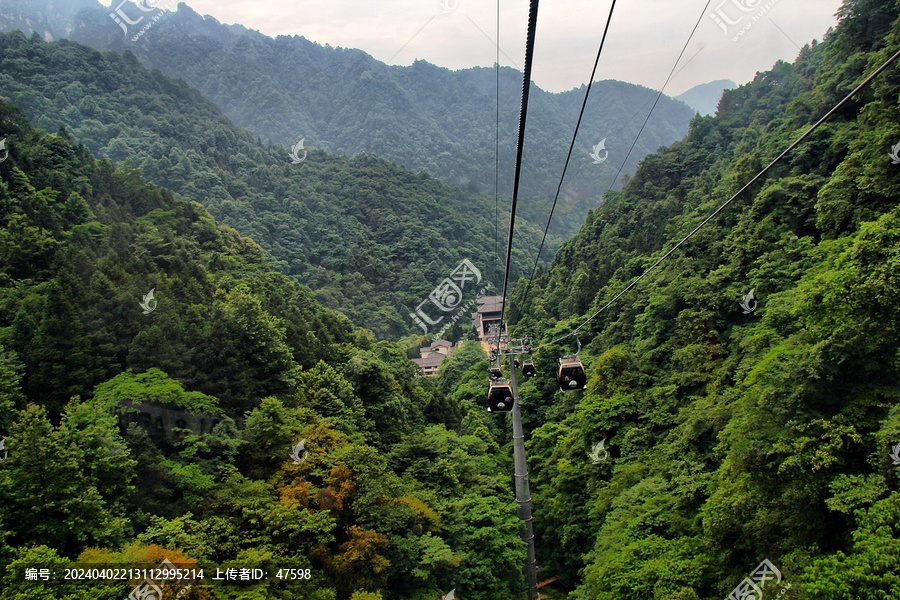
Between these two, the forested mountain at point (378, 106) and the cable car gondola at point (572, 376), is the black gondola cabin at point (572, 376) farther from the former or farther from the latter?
the forested mountain at point (378, 106)

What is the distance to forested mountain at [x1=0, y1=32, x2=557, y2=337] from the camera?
59.5 m

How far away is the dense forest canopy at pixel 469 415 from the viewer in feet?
33.1

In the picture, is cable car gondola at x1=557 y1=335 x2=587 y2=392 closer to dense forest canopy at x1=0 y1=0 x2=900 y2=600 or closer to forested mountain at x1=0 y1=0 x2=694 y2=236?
dense forest canopy at x1=0 y1=0 x2=900 y2=600

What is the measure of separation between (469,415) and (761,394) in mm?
19497

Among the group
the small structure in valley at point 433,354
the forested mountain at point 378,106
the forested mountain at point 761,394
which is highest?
the forested mountain at point 378,106

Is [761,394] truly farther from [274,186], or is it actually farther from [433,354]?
[274,186]

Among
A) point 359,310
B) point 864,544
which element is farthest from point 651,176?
point 864,544

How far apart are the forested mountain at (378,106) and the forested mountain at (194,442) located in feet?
302

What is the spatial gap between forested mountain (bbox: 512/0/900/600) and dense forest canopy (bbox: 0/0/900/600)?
0.25ft

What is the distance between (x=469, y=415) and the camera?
2977cm

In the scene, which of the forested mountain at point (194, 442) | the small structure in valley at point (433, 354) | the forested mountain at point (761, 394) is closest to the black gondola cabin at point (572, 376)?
the forested mountain at point (761, 394)

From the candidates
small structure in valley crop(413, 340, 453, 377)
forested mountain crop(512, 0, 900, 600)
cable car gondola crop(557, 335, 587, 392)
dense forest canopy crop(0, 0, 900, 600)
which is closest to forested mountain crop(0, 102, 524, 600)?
dense forest canopy crop(0, 0, 900, 600)

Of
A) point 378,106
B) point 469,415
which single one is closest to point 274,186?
point 469,415

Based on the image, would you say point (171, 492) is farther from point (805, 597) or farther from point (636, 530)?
point (805, 597)
